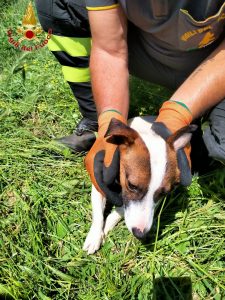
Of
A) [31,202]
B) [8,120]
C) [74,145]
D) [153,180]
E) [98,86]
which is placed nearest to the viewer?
[153,180]

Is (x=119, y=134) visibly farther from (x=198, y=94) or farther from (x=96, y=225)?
(x=96, y=225)

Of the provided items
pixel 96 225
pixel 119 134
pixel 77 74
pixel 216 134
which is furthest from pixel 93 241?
pixel 77 74

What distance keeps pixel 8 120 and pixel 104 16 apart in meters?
1.52

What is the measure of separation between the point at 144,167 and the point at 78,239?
910mm

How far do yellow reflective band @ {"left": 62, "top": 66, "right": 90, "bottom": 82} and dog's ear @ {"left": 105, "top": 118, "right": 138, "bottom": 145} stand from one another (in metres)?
1.13

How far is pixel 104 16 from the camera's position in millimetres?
2602

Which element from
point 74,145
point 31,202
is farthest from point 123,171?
point 74,145

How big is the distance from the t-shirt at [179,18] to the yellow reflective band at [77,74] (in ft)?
2.43

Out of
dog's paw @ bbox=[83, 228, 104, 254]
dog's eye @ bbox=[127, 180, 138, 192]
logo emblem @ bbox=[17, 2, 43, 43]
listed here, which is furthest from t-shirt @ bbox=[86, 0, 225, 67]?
logo emblem @ bbox=[17, 2, 43, 43]

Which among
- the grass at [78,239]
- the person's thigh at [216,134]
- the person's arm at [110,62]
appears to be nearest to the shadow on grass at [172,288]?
the grass at [78,239]

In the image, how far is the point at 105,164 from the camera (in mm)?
2473

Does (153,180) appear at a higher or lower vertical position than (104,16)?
lower

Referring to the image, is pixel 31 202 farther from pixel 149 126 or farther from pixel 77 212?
pixel 149 126
